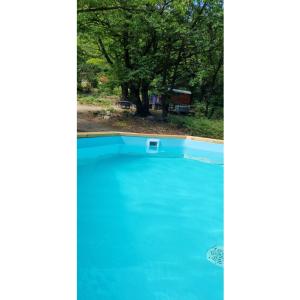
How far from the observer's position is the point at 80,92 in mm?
12344

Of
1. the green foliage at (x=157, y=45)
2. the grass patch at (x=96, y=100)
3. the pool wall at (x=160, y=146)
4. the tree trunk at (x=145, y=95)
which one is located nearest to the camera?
the pool wall at (x=160, y=146)

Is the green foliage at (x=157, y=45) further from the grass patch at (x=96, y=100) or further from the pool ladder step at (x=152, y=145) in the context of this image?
the pool ladder step at (x=152, y=145)

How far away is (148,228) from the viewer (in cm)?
337

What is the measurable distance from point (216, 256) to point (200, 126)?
6755mm

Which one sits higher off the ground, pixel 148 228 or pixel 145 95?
pixel 145 95

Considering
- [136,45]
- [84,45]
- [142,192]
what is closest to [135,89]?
[136,45]

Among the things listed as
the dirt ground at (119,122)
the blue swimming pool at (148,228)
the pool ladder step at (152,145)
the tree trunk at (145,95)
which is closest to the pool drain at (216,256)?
the blue swimming pool at (148,228)

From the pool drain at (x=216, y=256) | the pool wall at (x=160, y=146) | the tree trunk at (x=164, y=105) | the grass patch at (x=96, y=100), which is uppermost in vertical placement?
the grass patch at (x=96, y=100)

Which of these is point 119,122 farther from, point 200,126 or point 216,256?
point 216,256

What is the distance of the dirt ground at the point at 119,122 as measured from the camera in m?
8.79

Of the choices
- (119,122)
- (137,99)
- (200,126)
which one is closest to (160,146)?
(200,126)
